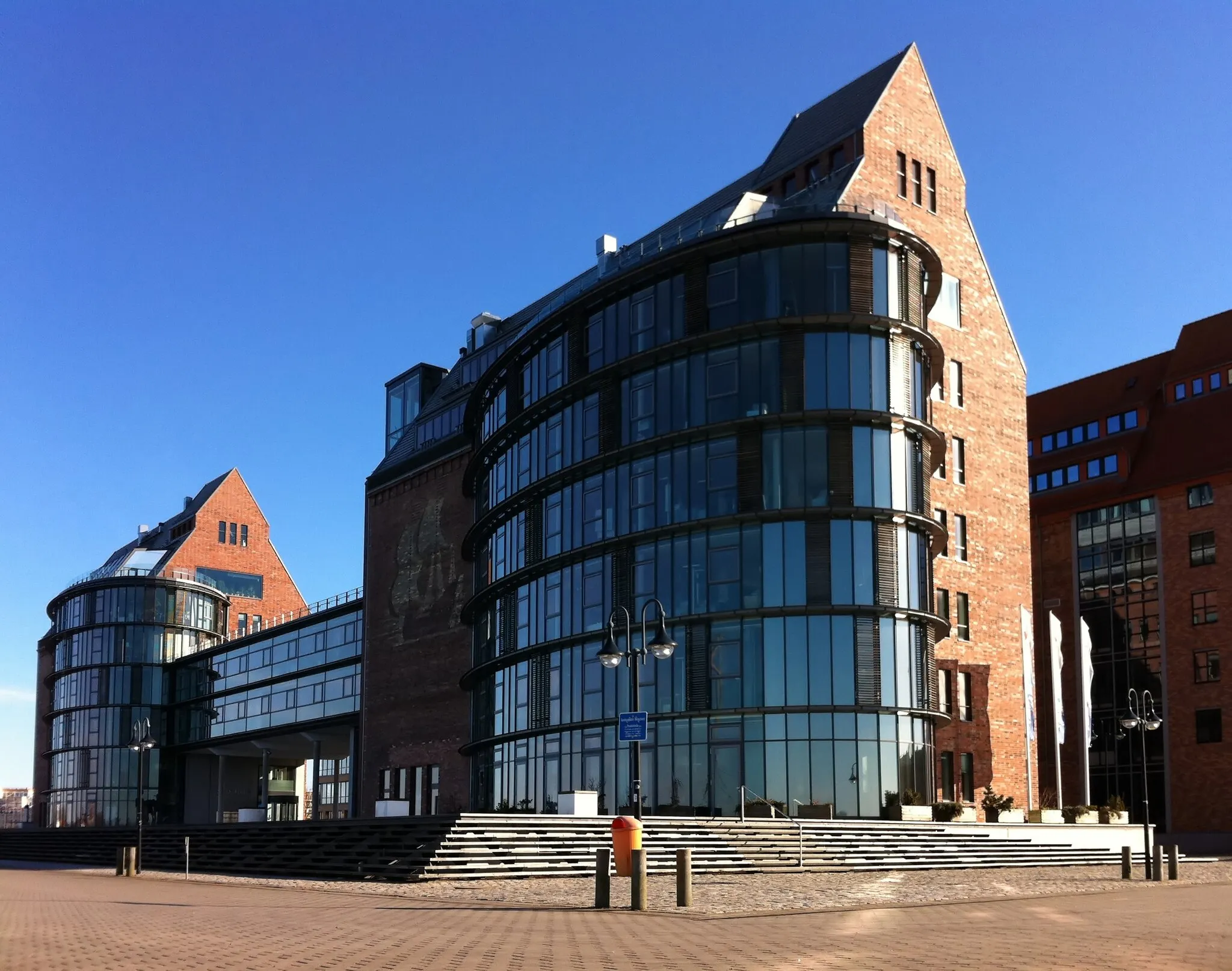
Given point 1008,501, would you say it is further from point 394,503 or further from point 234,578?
point 234,578

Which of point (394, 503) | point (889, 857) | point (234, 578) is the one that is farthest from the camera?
point (234, 578)

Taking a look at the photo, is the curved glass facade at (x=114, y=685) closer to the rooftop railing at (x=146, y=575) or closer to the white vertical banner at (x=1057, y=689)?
the rooftop railing at (x=146, y=575)

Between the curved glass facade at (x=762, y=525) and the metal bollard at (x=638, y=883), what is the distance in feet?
76.7

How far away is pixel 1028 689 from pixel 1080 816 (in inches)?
257

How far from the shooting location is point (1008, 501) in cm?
6153

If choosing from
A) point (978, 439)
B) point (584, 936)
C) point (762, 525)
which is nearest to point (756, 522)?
point (762, 525)

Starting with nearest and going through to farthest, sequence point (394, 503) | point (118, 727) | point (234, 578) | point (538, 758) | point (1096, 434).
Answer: point (538, 758) → point (394, 503) → point (1096, 434) → point (118, 727) → point (234, 578)

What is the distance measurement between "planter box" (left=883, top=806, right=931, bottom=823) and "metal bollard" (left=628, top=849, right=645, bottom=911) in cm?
2348

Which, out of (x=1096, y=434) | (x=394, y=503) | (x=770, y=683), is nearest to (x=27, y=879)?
(x=770, y=683)

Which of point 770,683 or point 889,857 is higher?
point 770,683

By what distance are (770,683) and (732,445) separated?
8183mm

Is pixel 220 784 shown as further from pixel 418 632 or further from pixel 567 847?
pixel 567 847

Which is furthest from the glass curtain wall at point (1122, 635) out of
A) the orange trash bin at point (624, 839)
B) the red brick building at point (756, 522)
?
the orange trash bin at point (624, 839)

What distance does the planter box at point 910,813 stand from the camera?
151 feet
